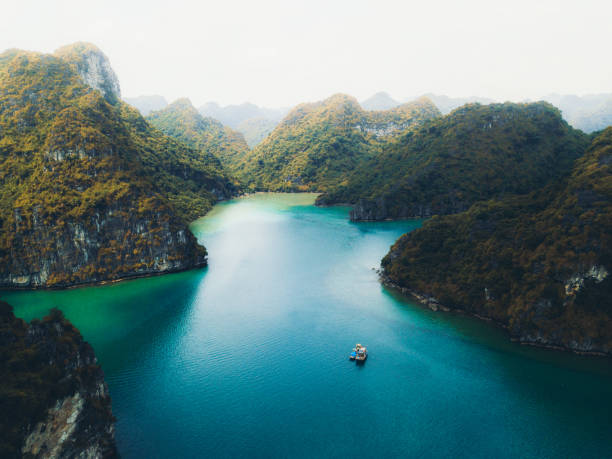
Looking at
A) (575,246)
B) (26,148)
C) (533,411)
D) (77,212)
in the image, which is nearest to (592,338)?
(575,246)

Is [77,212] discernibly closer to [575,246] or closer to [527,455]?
[527,455]

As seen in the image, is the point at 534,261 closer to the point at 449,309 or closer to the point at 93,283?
the point at 449,309

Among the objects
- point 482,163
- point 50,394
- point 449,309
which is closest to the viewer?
point 50,394

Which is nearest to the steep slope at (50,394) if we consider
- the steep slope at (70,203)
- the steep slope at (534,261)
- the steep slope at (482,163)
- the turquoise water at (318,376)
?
the turquoise water at (318,376)

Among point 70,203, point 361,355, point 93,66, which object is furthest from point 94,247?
point 93,66

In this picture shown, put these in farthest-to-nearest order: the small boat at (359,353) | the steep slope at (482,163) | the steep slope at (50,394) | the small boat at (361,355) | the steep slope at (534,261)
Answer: the steep slope at (482,163)
the small boat at (359,353)
the small boat at (361,355)
the steep slope at (534,261)
the steep slope at (50,394)

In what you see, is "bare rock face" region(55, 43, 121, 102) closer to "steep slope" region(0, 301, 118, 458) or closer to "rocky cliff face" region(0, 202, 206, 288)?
"rocky cliff face" region(0, 202, 206, 288)

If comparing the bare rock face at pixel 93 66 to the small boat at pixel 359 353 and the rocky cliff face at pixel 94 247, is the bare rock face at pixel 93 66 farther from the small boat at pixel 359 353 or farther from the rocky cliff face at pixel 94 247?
the small boat at pixel 359 353

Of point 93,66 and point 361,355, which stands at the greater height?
point 93,66
